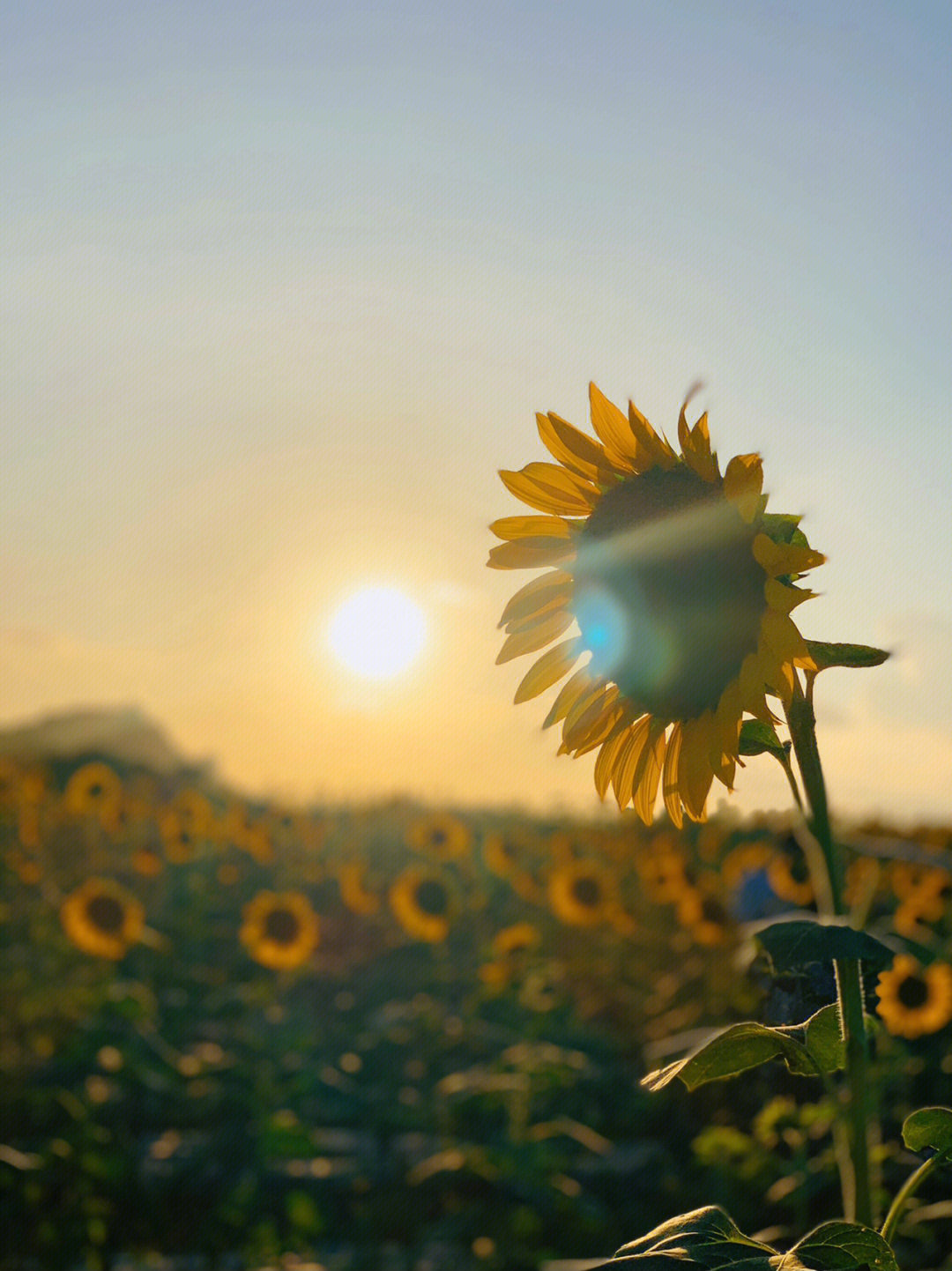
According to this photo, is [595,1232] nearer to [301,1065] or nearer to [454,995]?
[301,1065]

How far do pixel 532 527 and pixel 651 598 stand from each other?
0.23 meters

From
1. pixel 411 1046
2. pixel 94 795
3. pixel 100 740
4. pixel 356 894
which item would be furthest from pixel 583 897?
pixel 100 740

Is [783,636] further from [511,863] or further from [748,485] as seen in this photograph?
[511,863]

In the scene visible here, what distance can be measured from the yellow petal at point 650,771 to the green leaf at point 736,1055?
30 centimetres

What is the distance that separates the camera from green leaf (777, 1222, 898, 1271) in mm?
1029

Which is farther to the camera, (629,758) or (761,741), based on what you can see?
(629,758)

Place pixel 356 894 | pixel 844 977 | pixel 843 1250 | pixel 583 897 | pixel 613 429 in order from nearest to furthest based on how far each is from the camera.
→ pixel 843 1250 < pixel 844 977 < pixel 613 429 < pixel 583 897 < pixel 356 894

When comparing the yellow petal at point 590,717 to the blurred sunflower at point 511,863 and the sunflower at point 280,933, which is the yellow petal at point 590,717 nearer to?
the sunflower at point 280,933

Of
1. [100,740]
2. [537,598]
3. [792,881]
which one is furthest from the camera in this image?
[100,740]

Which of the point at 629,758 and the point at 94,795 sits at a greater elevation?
the point at 629,758

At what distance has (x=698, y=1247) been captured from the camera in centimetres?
108

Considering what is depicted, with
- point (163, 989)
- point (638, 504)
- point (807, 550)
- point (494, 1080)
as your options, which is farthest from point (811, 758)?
point (163, 989)

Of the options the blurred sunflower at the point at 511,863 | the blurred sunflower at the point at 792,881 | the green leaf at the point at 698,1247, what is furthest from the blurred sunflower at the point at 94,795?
the green leaf at the point at 698,1247

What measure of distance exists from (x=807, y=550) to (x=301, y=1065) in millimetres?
4828
